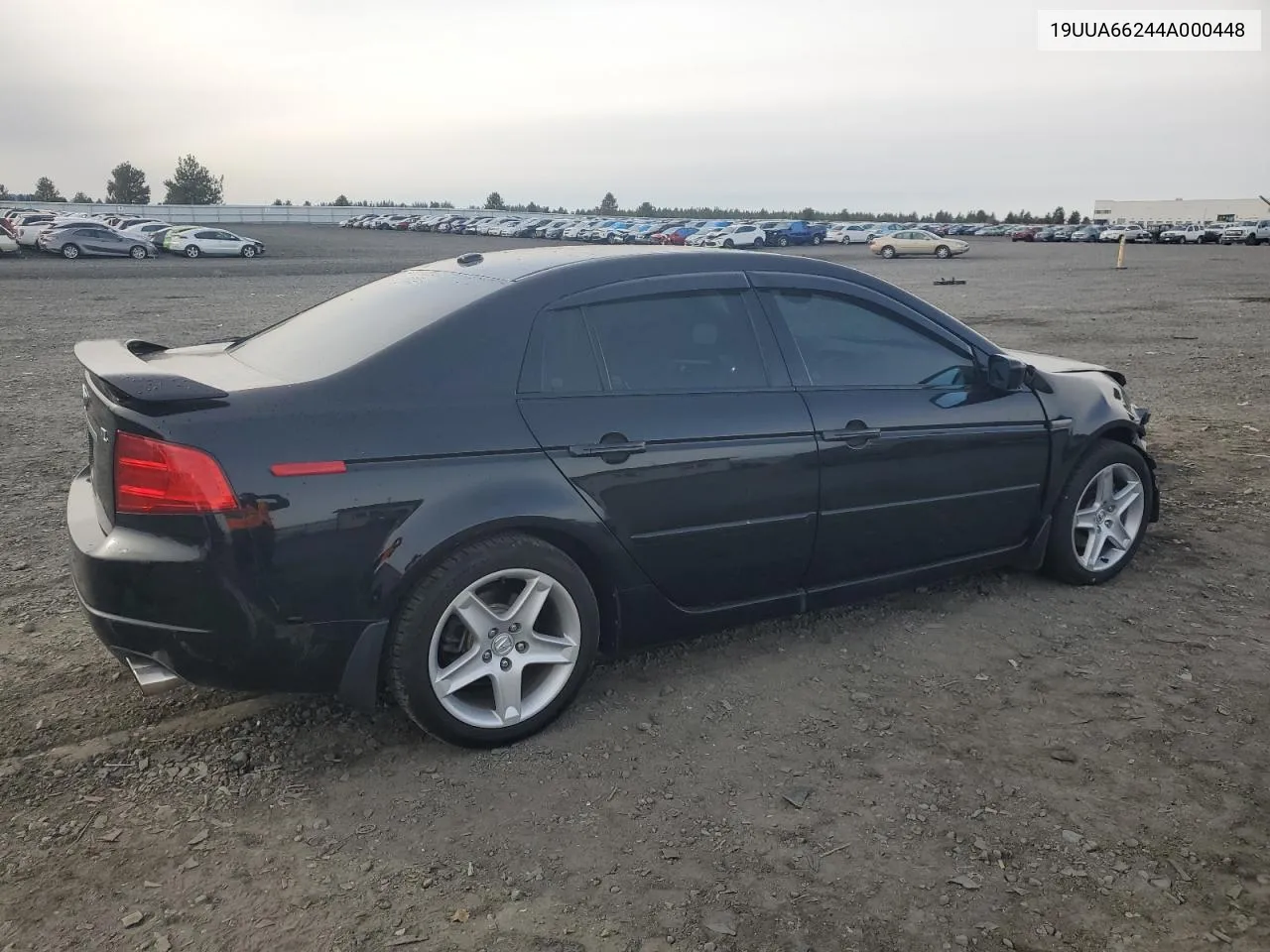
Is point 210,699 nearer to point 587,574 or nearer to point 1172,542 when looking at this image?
point 587,574

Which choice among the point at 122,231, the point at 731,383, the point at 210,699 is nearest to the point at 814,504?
the point at 731,383

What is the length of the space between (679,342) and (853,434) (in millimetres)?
805

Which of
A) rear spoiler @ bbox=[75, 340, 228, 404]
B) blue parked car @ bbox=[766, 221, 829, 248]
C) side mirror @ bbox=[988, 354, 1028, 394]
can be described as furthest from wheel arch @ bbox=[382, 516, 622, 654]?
blue parked car @ bbox=[766, 221, 829, 248]

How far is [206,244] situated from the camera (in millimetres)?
40906

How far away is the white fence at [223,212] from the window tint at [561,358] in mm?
75388

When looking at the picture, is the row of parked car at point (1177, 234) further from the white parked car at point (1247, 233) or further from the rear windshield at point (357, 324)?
the rear windshield at point (357, 324)

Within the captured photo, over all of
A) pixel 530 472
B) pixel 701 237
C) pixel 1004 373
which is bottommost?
pixel 530 472

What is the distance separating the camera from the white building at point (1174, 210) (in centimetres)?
10675

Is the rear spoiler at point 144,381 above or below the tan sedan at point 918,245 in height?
below

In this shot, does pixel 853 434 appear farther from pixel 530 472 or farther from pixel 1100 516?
pixel 1100 516

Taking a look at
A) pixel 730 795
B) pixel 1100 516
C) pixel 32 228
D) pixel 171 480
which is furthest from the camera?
pixel 32 228

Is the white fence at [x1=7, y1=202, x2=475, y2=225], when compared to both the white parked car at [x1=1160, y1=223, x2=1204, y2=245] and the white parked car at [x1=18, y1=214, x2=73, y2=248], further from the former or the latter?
the white parked car at [x1=1160, y1=223, x2=1204, y2=245]

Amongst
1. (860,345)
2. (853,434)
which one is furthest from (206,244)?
(853,434)

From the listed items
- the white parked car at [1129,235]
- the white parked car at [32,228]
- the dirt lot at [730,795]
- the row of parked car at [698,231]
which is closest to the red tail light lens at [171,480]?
the dirt lot at [730,795]
